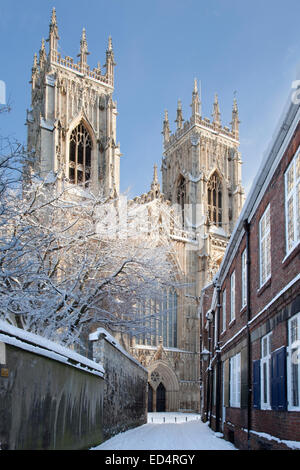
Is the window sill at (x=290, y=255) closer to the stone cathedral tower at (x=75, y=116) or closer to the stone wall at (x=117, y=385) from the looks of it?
the stone wall at (x=117, y=385)

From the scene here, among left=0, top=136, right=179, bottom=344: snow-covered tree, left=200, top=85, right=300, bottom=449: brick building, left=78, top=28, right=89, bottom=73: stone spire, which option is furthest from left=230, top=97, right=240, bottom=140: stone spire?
left=200, top=85, right=300, bottom=449: brick building

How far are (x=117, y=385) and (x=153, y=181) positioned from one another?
37727mm

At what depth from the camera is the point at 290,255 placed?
8594mm

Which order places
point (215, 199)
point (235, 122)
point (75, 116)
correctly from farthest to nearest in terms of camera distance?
point (235, 122) < point (215, 199) < point (75, 116)

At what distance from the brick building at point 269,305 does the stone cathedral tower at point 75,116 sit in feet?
109

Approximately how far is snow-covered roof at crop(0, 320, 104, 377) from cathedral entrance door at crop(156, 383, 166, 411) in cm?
3666

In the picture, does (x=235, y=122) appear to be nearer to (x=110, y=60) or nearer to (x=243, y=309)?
(x=110, y=60)

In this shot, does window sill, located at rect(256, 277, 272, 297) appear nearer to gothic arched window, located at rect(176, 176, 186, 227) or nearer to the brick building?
the brick building

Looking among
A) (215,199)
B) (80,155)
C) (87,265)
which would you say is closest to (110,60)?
(80,155)

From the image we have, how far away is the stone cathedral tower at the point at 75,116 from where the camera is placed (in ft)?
157

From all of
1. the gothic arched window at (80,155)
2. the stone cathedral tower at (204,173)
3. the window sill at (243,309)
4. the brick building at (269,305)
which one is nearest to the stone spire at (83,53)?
the gothic arched window at (80,155)

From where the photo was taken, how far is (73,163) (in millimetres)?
49719

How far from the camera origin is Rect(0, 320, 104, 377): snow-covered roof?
22.8 ft
